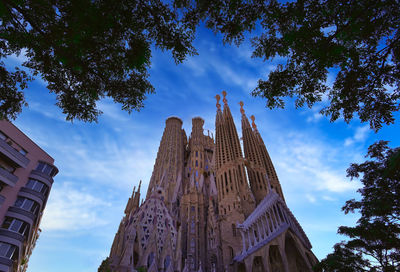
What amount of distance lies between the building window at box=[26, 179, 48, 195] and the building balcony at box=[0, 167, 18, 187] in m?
1.46

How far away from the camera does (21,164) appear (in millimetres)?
20000

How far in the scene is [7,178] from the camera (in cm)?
1848

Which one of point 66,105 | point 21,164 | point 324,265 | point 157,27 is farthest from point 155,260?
point 157,27

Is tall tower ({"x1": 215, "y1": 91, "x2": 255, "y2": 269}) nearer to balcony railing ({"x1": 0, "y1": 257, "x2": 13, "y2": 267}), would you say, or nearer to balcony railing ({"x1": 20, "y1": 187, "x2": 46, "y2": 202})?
balcony railing ({"x1": 0, "y1": 257, "x2": 13, "y2": 267})

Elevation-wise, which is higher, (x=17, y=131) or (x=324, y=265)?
(x=17, y=131)

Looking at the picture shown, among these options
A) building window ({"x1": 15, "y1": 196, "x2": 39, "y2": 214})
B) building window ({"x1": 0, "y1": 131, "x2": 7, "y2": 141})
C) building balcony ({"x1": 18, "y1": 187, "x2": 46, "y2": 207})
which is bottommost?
building window ({"x1": 15, "y1": 196, "x2": 39, "y2": 214})

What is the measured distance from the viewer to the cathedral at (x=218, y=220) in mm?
22469

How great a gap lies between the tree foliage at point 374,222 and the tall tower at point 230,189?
16501 mm

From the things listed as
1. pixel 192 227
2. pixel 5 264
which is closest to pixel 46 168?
pixel 5 264

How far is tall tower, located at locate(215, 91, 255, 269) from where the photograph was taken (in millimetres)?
28450

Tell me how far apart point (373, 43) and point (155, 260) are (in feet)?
93.8

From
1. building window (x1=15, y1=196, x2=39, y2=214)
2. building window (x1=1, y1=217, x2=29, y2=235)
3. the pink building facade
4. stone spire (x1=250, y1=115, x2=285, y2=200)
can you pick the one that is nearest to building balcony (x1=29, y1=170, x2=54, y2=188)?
the pink building facade

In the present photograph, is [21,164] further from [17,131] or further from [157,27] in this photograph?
[157,27]

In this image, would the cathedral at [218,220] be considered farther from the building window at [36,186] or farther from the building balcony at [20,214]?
the building window at [36,186]
